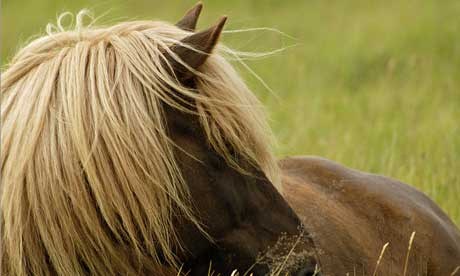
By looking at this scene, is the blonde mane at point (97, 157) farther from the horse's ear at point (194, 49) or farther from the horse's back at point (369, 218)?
the horse's back at point (369, 218)

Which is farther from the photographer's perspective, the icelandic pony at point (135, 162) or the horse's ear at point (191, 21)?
the horse's ear at point (191, 21)

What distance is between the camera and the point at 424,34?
9141mm

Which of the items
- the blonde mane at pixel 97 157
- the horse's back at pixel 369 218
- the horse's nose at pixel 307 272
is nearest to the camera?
the blonde mane at pixel 97 157

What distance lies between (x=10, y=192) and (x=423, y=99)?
16.5ft

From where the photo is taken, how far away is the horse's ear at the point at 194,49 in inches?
115

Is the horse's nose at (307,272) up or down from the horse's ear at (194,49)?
down

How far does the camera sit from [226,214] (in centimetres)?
301

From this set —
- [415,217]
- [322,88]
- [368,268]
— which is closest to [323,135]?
[322,88]

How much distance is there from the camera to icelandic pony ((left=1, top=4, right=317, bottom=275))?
2848 millimetres

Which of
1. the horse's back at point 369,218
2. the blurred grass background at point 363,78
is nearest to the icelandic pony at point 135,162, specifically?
the horse's back at point 369,218

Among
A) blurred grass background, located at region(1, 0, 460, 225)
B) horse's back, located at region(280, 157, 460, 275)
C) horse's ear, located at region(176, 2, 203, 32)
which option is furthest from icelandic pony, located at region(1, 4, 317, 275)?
blurred grass background, located at region(1, 0, 460, 225)

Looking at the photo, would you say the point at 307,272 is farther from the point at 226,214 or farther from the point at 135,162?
the point at 135,162

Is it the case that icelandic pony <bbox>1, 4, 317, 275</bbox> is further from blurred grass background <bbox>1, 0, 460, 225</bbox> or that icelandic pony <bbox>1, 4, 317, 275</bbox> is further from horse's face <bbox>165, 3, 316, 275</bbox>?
blurred grass background <bbox>1, 0, 460, 225</bbox>

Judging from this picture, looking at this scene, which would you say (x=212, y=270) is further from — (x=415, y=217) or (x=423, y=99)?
(x=423, y=99)
